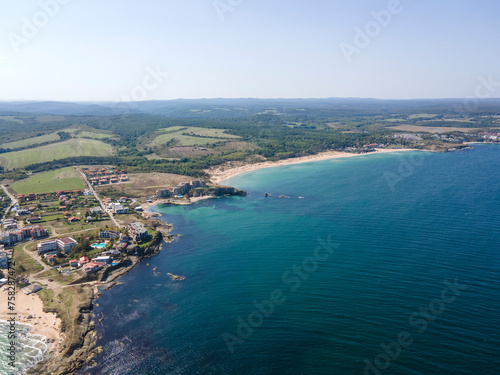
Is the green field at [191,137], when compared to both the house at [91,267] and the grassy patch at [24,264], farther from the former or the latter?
the house at [91,267]

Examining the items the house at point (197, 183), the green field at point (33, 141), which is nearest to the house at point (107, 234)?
the house at point (197, 183)

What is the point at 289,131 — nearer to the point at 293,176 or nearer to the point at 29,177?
the point at 293,176

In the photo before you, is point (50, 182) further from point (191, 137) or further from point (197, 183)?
point (191, 137)

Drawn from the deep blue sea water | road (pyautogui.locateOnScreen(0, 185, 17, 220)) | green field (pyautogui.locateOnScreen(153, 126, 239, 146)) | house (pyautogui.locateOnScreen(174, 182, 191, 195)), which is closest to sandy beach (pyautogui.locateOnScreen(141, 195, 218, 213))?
house (pyautogui.locateOnScreen(174, 182, 191, 195))

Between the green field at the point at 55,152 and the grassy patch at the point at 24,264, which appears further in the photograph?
the green field at the point at 55,152

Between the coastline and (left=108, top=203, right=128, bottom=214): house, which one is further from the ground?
(left=108, top=203, right=128, bottom=214): house

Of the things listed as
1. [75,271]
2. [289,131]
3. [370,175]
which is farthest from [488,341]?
[289,131]

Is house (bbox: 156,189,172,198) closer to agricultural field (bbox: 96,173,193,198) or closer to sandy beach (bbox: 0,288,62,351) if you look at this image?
agricultural field (bbox: 96,173,193,198)
